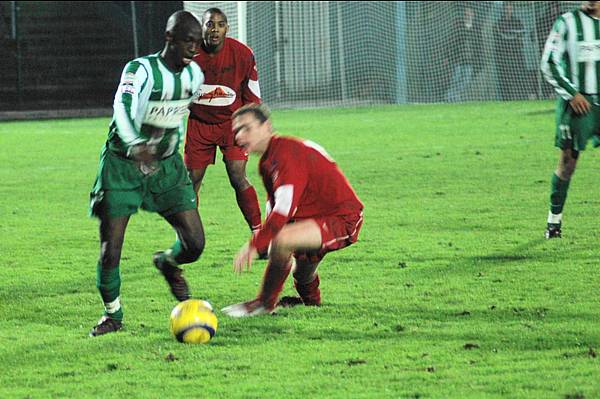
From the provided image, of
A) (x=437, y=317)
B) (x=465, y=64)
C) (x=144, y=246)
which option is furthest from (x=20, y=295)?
(x=465, y=64)

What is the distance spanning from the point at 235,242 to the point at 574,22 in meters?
3.19

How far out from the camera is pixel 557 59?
877 cm

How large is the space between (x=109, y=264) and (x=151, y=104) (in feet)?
2.83

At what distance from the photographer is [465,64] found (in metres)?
26.9

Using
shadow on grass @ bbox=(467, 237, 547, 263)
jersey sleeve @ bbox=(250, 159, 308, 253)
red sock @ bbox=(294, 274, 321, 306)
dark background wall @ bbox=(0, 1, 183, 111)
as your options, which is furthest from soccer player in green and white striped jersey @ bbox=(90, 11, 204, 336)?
dark background wall @ bbox=(0, 1, 183, 111)

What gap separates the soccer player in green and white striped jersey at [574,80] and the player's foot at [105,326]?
4.13 m

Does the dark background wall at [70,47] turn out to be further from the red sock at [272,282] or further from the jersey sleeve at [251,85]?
the red sock at [272,282]

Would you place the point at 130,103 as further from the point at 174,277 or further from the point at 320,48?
the point at 320,48

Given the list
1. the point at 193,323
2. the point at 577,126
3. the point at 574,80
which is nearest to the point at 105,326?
the point at 193,323

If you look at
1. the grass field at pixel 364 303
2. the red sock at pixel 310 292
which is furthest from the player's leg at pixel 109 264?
the red sock at pixel 310 292

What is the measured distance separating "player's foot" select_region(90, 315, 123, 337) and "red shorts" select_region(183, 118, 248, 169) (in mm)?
2669

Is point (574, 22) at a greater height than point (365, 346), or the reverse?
point (574, 22)

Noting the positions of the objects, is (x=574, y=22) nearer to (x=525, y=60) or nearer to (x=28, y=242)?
(x=28, y=242)

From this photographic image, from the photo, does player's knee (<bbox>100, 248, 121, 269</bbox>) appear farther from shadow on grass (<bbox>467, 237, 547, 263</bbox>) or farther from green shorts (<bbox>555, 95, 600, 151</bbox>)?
green shorts (<bbox>555, 95, 600, 151</bbox>)
